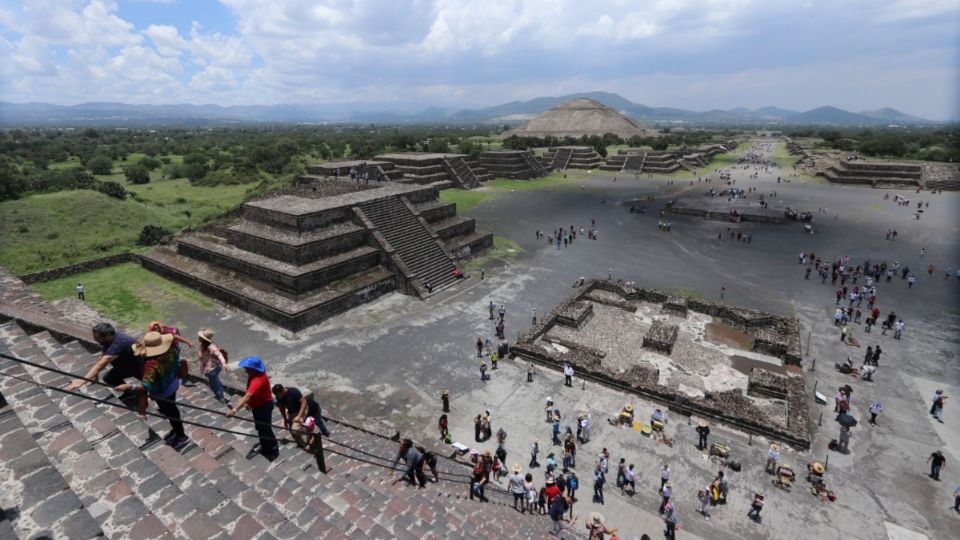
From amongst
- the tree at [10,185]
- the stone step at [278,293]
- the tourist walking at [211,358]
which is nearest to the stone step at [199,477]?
the tourist walking at [211,358]

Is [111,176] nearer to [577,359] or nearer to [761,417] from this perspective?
[577,359]

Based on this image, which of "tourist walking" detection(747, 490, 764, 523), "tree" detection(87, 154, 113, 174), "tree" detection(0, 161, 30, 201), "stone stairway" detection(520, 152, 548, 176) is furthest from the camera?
"stone stairway" detection(520, 152, 548, 176)

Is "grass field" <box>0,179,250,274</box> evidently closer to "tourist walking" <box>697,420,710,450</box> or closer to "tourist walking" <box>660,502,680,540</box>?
"tourist walking" <box>660,502,680,540</box>

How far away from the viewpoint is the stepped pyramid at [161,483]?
13.1ft

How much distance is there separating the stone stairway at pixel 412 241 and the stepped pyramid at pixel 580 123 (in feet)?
298

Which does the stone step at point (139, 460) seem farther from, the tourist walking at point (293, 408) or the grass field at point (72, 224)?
the grass field at point (72, 224)

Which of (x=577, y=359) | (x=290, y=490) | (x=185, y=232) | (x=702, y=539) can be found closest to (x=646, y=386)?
(x=577, y=359)

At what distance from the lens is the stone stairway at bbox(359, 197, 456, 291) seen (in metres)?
21.5

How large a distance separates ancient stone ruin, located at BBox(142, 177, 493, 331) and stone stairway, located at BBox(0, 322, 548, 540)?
382 inches

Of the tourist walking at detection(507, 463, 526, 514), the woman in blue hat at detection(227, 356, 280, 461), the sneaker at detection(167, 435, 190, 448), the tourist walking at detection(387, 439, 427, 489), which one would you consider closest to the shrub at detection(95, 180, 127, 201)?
the sneaker at detection(167, 435, 190, 448)

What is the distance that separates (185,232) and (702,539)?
1043 inches

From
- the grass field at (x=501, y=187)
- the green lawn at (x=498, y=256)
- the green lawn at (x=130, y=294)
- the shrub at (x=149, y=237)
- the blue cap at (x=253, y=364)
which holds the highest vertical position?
the blue cap at (x=253, y=364)

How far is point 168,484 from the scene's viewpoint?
15.8ft

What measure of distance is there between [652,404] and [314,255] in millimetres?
14163
